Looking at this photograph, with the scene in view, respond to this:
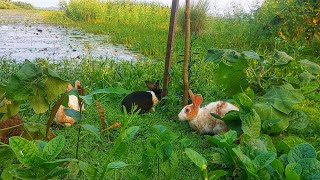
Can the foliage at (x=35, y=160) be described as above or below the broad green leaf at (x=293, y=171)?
above

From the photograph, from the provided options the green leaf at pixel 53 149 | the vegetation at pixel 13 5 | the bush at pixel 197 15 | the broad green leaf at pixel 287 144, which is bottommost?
the vegetation at pixel 13 5

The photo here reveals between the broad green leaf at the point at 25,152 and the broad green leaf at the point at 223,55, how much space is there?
198 cm

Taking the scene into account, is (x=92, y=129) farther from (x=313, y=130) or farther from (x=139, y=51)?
(x=139, y=51)

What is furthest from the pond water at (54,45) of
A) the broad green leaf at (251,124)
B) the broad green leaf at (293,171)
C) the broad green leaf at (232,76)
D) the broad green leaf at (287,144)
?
the broad green leaf at (293,171)

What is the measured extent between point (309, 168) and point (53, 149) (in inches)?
41.4

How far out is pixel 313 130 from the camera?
3816 mm

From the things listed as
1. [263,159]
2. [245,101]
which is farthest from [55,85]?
[245,101]

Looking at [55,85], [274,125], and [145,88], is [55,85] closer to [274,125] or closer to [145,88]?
[274,125]

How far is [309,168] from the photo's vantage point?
2029 millimetres

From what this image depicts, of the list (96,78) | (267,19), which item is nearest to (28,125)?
(96,78)

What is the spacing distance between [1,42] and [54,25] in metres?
4.57

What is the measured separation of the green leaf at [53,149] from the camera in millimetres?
1667

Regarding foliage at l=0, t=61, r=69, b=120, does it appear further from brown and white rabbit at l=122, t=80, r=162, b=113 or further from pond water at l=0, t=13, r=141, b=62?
pond water at l=0, t=13, r=141, b=62

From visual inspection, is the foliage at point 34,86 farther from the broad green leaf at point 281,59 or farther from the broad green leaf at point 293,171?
the broad green leaf at point 281,59
